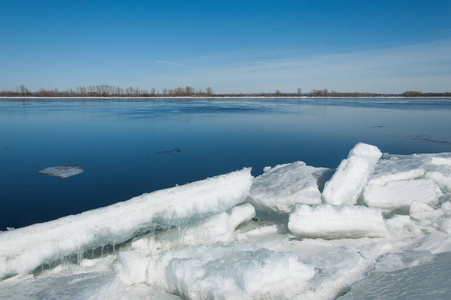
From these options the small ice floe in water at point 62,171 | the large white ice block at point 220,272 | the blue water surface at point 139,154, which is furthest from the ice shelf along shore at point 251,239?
the small ice floe in water at point 62,171

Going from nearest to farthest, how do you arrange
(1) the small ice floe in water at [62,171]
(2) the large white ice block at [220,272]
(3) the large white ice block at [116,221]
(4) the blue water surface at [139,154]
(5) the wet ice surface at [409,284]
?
(2) the large white ice block at [220,272]
(5) the wet ice surface at [409,284]
(3) the large white ice block at [116,221]
(4) the blue water surface at [139,154]
(1) the small ice floe in water at [62,171]

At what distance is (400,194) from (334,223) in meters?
1.77

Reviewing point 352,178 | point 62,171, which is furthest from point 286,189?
point 62,171

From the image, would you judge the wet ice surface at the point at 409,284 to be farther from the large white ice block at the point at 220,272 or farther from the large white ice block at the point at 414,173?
the large white ice block at the point at 414,173

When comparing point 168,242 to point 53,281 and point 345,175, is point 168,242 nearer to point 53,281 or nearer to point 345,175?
point 53,281

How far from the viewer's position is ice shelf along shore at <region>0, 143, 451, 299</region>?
9.87 feet

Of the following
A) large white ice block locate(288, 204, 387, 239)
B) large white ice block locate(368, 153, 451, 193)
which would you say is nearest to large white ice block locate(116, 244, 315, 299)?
large white ice block locate(288, 204, 387, 239)

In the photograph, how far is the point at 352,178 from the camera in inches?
201

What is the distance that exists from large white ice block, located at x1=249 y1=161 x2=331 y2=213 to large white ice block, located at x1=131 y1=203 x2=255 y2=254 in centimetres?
102

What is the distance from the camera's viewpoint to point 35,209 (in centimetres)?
532

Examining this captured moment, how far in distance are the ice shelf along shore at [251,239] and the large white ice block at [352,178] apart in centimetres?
2

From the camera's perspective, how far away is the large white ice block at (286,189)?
5102 mm

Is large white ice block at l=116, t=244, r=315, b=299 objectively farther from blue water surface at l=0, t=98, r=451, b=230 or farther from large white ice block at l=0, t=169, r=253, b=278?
blue water surface at l=0, t=98, r=451, b=230

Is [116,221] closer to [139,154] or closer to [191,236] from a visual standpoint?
[191,236]
